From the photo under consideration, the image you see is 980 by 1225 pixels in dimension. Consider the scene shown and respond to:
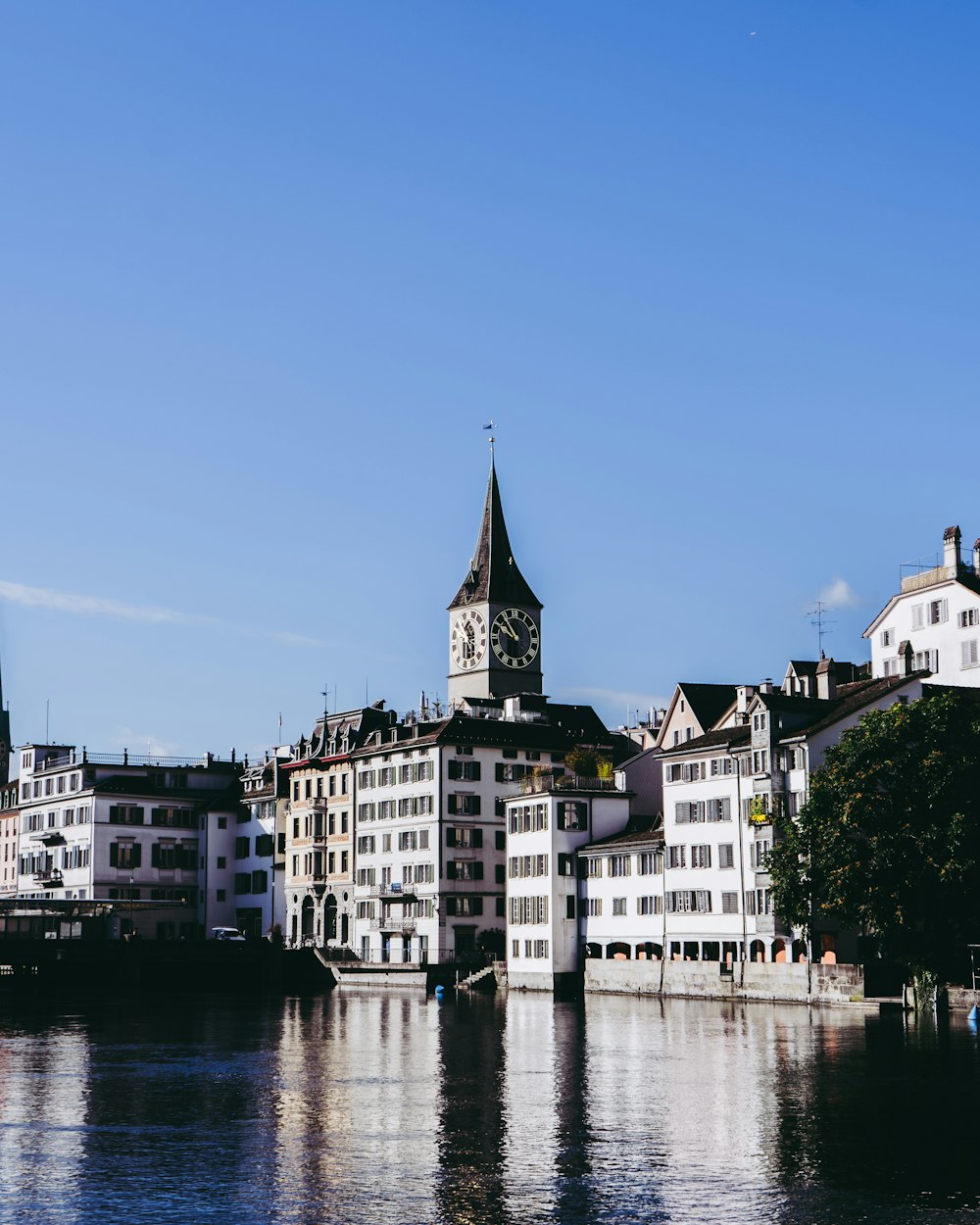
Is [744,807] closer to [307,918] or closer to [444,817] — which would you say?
[444,817]

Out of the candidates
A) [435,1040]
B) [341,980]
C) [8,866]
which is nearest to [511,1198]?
[435,1040]

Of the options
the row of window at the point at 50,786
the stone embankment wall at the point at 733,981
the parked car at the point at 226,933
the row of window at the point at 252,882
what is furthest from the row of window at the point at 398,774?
the row of window at the point at 50,786

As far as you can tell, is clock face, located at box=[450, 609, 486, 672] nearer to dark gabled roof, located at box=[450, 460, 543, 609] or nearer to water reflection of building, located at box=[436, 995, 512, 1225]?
dark gabled roof, located at box=[450, 460, 543, 609]

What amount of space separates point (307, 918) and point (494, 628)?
36.1 m

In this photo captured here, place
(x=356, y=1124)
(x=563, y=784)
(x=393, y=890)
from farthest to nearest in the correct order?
1. (x=393, y=890)
2. (x=563, y=784)
3. (x=356, y=1124)

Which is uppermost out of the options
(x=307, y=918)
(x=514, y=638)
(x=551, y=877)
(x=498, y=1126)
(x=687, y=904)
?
(x=514, y=638)

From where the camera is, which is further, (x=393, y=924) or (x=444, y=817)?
(x=393, y=924)

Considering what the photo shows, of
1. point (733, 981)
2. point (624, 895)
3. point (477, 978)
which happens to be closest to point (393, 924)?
point (477, 978)

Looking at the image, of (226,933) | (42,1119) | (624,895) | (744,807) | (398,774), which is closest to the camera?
(42,1119)

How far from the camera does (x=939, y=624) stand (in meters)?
117

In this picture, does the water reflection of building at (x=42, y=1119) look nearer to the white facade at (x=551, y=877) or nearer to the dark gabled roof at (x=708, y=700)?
the white facade at (x=551, y=877)

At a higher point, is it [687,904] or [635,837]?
[635,837]

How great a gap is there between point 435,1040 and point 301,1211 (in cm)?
4087

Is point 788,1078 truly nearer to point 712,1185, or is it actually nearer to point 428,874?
point 712,1185
